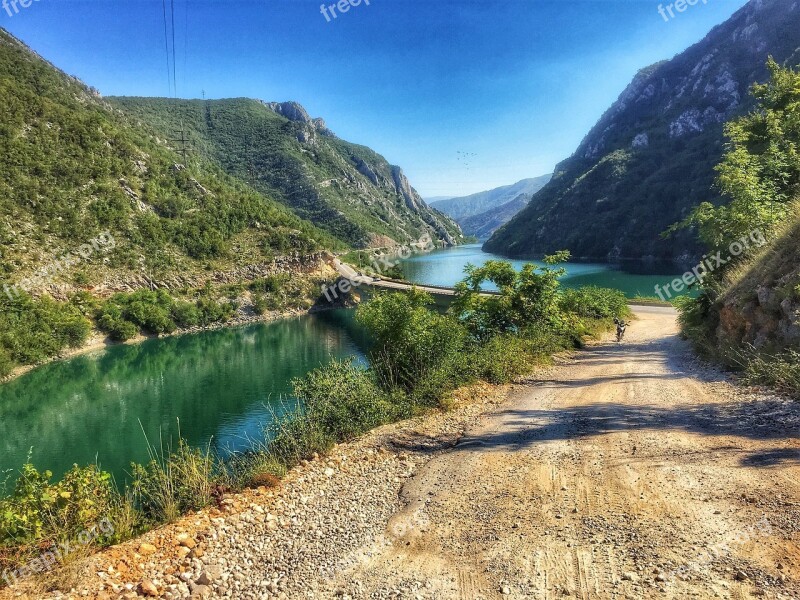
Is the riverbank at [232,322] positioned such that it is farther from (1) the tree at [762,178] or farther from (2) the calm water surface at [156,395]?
(1) the tree at [762,178]

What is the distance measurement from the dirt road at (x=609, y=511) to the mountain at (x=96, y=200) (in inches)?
1902

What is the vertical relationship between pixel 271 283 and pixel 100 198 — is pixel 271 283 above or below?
below

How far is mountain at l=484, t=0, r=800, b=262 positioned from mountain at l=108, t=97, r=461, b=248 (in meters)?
45.4

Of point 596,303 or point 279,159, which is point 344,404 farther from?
point 279,159

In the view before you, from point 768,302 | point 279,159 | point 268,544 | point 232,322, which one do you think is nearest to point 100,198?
point 232,322

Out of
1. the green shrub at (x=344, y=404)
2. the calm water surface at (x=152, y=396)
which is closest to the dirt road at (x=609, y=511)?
the green shrub at (x=344, y=404)

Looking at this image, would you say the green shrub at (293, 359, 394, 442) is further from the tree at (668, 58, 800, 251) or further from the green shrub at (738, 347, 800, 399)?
the tree at (668, 58, 800, 251)

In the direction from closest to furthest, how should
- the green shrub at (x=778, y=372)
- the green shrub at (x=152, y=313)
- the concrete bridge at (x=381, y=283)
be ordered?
the green shrub at (x=778, y=372), the green shrub at (x=152, y=313), the concrete bridge at (x=381, y=283)

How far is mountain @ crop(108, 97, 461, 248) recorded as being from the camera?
122 metres

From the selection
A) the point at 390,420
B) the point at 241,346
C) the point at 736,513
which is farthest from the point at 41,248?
the point at 736,513

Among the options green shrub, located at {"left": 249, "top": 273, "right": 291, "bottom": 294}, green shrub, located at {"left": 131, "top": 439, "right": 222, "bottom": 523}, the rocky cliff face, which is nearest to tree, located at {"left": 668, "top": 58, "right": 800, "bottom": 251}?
the rocky cliff face

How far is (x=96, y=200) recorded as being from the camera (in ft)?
169

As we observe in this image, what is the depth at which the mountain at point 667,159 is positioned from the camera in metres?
89.4

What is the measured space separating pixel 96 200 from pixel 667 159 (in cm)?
11346
